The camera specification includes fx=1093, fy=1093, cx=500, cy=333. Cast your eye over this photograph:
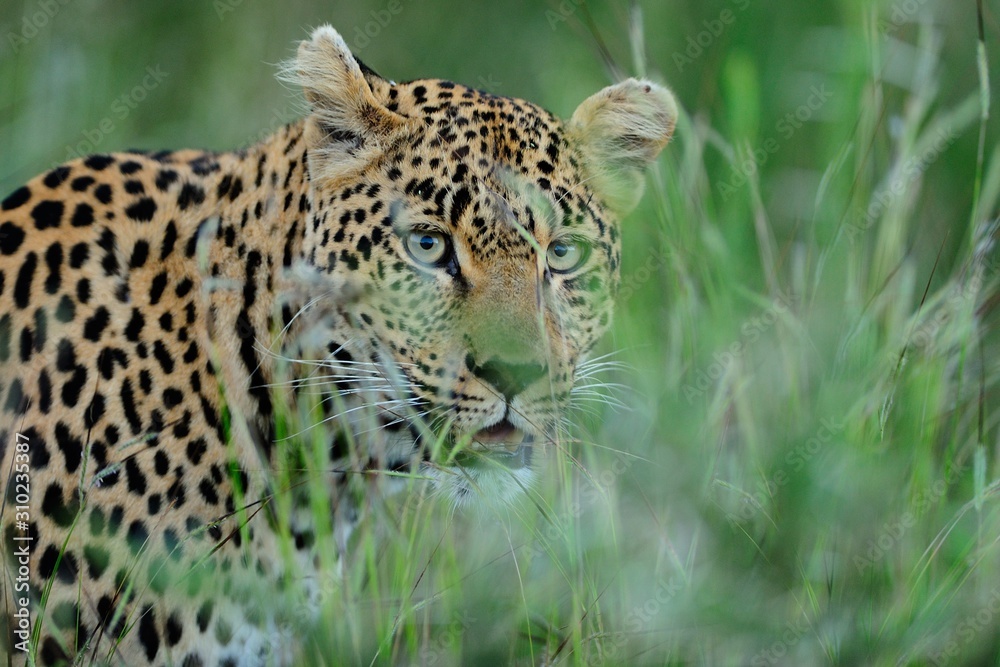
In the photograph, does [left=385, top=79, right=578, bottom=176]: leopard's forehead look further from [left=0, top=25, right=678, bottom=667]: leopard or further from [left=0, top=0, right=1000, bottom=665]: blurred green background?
[left=0, top=0, right=1000, bottom=665]: blurred green background

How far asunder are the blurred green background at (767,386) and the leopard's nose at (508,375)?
A: 0.35 meters

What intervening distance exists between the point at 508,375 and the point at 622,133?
1.52 metres

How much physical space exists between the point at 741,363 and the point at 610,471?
96 centimetres

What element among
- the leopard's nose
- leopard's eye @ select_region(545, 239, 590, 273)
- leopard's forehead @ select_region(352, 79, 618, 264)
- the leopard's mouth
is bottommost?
the leopard's mouth

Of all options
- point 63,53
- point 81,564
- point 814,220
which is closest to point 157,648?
point 81,564

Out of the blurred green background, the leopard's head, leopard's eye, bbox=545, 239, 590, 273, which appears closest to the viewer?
the blurred green background

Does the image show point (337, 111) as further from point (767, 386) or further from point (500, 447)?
→ point (767, 386)

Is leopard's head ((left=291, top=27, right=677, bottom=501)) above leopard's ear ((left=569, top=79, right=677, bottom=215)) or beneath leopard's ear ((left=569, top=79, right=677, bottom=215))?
beneath

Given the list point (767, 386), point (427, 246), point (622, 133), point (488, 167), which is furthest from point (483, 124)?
point (767, 386)

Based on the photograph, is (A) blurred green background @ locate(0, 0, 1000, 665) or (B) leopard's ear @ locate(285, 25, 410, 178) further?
(B) leopard's ear @ locate(285, 25, 410, 178)

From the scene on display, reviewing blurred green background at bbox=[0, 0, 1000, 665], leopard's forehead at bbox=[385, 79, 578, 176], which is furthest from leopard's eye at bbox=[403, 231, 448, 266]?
blurred green background at bbox=[0, 0, 1000, 665]

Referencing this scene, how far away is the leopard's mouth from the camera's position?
4.20m

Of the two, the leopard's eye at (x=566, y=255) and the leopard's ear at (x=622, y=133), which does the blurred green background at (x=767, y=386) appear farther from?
the leopard's eye at (x=566, y=255)

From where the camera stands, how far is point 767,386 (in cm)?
524
